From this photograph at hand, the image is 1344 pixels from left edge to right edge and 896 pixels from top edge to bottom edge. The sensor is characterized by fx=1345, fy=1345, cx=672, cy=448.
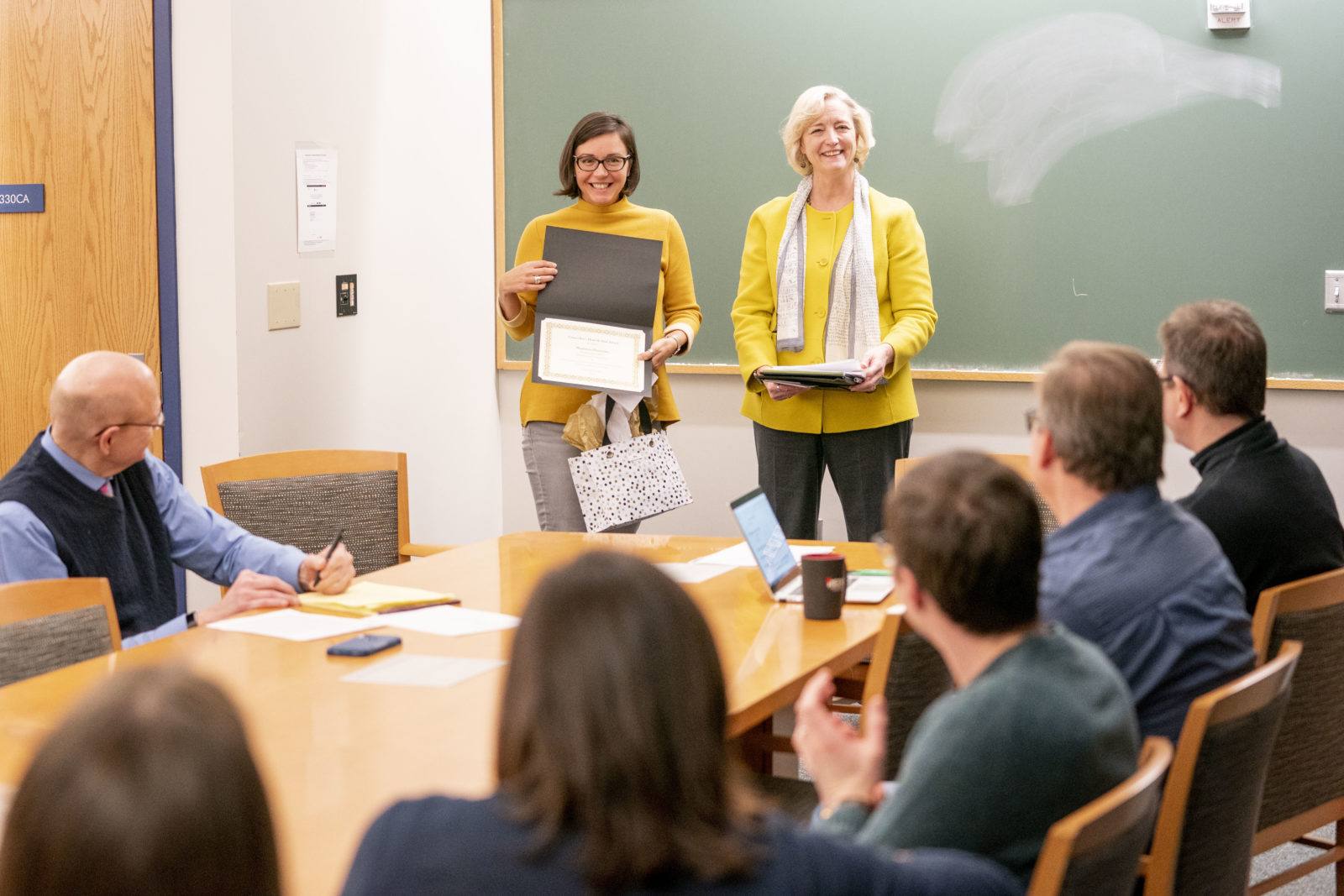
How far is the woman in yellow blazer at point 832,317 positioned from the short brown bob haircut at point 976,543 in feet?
8.56

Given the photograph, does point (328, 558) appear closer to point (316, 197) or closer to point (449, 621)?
point (449, 621)

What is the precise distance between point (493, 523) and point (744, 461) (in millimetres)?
1075

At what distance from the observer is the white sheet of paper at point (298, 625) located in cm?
241

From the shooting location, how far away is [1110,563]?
190cm

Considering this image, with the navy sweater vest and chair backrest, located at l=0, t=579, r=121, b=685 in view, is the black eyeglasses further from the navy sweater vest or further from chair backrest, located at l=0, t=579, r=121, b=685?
chair backrest, located at l=0, t=579, r=121, b=685

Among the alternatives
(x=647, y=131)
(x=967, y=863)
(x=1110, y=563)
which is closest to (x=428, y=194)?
(x=647, y=131)

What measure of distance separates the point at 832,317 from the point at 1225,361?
5.91ft

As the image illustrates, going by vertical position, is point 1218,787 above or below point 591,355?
below

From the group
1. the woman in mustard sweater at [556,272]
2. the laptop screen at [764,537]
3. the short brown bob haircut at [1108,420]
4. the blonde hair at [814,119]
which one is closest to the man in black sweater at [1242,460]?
the short brown bob haircut at [1108,420]

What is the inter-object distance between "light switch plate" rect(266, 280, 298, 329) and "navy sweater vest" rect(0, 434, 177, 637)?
1.27 metres

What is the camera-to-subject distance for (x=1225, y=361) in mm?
2568

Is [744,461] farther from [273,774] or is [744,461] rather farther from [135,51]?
[273,774]

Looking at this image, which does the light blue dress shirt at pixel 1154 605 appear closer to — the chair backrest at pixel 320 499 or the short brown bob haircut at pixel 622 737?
the short brown bob haircut at pixel 622 737

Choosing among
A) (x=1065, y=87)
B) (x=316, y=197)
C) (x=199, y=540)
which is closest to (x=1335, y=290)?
(x=1065, y=87)
